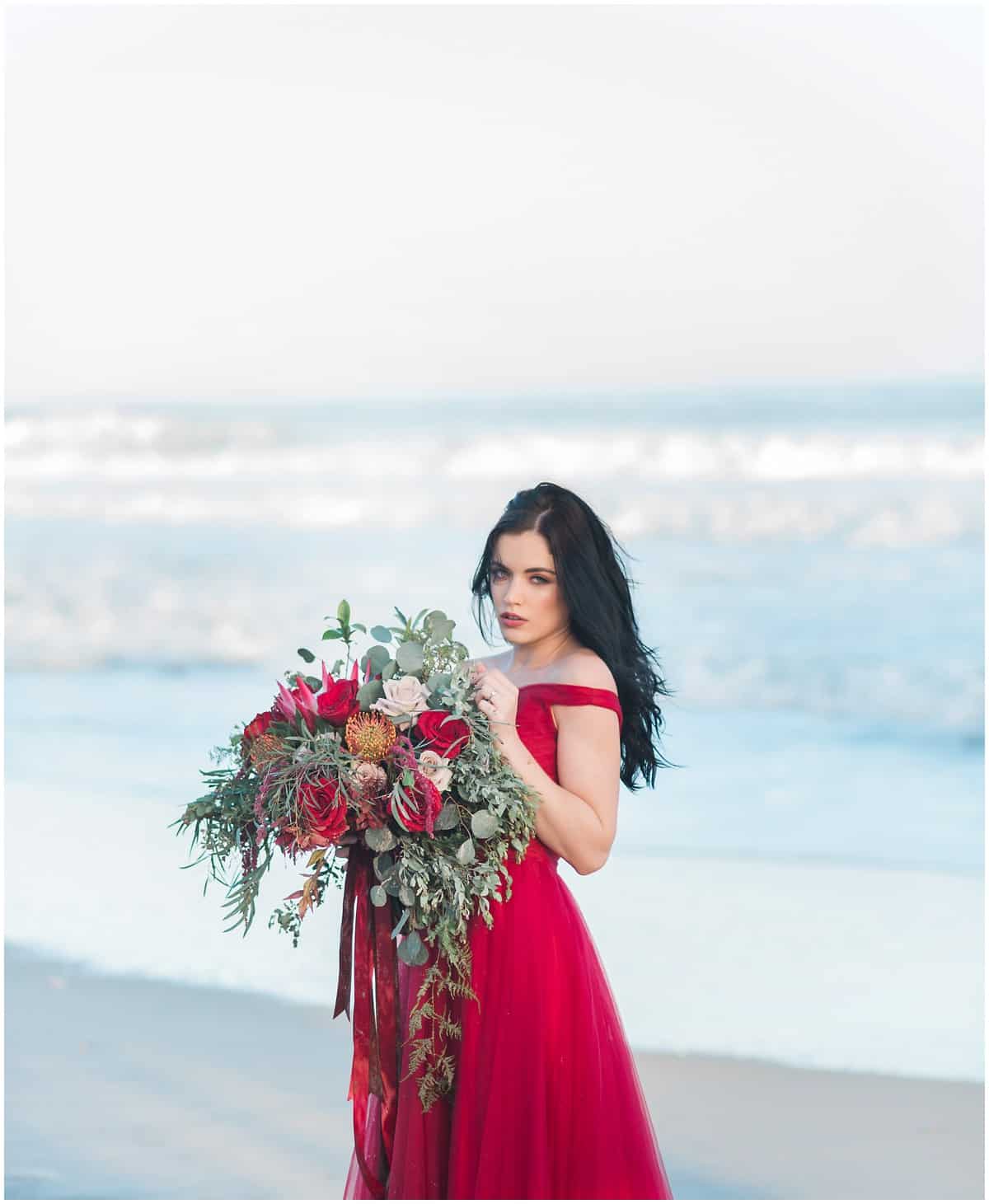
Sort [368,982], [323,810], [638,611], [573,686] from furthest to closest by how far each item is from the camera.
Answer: [638,611]
[573,686]
[368,982]
[323,810]

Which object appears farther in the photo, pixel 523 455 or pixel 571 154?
pixel 523 455

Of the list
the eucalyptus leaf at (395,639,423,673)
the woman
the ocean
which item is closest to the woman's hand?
the woman

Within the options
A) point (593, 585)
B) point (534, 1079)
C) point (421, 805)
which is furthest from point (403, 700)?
point (534, 1079)

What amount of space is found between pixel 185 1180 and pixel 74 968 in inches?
97.1

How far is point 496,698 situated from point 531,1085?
2.54ft

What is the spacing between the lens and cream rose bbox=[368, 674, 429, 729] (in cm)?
273

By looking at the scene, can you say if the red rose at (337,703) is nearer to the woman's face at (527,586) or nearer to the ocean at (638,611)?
the woman's face at (527,586)

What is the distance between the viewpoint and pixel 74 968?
272 inches

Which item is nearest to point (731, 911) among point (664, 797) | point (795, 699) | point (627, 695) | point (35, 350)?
point (664, 797)

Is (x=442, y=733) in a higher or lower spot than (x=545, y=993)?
higher

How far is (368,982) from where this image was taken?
2867 millimetres

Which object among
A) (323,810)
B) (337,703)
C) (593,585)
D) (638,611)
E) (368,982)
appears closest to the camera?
(323,810)

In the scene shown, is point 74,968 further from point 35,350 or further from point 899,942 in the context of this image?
point 35,350

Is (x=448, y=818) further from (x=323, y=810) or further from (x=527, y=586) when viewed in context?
(x=527, y=586)
